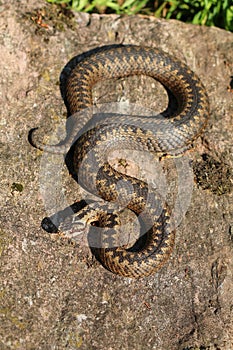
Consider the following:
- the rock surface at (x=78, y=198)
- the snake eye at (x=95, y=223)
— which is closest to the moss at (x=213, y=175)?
the rock surface at (x=78, y=198)

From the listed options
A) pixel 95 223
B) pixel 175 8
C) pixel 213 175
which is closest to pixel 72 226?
pixel 95 223

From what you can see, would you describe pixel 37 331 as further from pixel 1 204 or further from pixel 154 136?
pixel 154 136

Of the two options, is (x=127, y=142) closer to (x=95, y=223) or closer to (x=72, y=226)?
(x=95, y=223)

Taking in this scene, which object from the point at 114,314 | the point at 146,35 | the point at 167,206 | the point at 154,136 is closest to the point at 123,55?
the point at 146,35

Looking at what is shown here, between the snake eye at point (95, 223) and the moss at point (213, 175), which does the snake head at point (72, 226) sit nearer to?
the snake eye at point (95, 223)

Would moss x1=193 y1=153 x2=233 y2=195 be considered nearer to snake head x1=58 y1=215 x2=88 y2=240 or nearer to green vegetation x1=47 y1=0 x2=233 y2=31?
snake head x1=58 y1=215 x2=88 y2=240
